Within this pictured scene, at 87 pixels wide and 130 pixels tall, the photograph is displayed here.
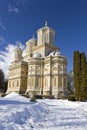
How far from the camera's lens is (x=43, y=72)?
156 ft

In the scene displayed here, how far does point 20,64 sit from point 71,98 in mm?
25305

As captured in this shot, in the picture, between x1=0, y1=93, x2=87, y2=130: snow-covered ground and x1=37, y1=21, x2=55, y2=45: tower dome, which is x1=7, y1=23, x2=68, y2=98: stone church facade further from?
x1=0, y1=93, x2=87, y2=130: snow-covered ground

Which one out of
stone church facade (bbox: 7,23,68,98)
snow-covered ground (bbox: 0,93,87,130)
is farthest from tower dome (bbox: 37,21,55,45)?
snow-covered ground (bbox: 0,93,87,130)

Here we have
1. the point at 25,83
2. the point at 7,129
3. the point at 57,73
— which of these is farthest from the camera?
the point at 25,83

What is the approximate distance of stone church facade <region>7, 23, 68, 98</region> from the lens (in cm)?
4444

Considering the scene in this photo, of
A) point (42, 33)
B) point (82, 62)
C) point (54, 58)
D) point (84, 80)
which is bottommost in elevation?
point (84, 80)

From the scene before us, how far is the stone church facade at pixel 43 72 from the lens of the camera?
146 ft

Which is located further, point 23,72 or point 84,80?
point 23,72

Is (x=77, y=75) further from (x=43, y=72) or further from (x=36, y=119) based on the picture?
(x=43, y=72)

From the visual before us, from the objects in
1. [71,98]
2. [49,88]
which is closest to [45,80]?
[49,88]

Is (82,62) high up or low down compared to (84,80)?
up

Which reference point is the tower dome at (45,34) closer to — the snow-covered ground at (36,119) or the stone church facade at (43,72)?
the stone church facade at (43,72)

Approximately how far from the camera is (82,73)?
2669 cm

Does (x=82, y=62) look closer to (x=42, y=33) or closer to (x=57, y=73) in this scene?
(x=57, y=73)
